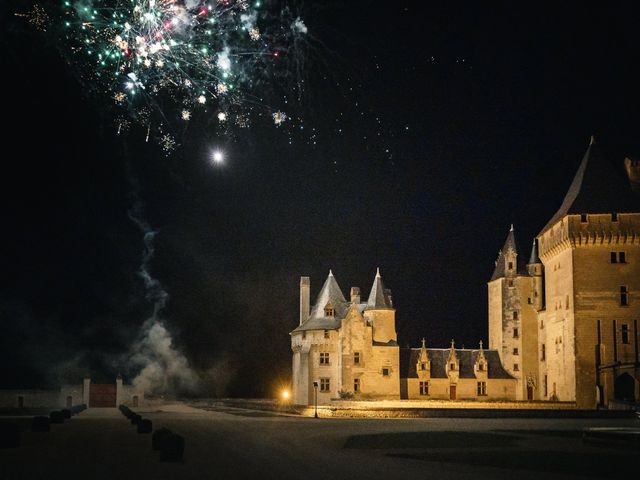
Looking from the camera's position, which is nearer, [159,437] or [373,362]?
[159,437]

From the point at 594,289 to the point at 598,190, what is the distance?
6.93 meters

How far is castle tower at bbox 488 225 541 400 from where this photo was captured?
6356 centimetres

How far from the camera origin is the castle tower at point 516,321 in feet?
209

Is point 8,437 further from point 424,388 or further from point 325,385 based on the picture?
point 424,388

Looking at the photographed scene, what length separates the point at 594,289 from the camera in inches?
2157

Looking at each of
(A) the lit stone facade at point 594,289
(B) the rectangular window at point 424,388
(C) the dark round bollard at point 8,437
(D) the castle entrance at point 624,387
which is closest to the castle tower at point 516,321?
(A) the lit stone facade at point 594,289

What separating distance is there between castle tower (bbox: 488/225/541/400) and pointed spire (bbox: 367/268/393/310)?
8877 mm

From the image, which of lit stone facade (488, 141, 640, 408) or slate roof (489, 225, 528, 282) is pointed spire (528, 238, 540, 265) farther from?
lit stone facade (488, 141, 640, 408)

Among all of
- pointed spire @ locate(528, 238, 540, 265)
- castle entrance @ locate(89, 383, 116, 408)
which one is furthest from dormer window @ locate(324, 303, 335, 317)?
castle entrance @ locate(89, 383, 116, 408)

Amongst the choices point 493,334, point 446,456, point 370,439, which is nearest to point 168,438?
point 446,456

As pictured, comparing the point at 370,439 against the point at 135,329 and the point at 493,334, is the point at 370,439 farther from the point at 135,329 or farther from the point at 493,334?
the point at 135,329

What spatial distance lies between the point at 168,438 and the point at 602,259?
139ft

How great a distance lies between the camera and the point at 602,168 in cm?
5788

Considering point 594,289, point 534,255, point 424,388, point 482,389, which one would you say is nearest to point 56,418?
point 424,388
